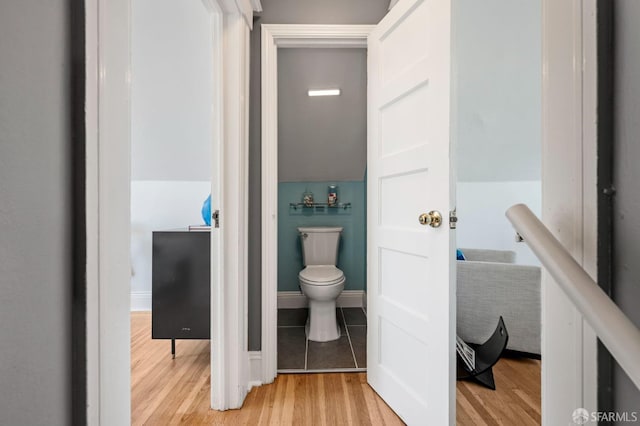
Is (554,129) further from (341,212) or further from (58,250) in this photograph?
(341,212)

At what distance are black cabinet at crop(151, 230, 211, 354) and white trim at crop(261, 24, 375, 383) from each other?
0.36 metres

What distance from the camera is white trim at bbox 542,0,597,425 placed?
50 centimetres

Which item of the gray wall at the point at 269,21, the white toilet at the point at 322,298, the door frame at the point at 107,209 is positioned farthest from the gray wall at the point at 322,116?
the door frame at the point at 107,209

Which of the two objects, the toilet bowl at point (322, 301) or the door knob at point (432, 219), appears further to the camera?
the toilet bowl at point (322, 301)

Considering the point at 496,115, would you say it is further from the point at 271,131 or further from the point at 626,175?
the point at 626,175

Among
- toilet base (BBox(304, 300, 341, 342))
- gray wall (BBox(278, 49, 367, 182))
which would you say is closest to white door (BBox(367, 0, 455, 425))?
toilet base (BBox(304, 300, 341, 342))

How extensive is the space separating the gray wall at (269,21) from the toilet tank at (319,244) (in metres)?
1.14

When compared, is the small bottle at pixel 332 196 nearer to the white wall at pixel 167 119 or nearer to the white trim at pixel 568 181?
the white wall at pixel 167 119

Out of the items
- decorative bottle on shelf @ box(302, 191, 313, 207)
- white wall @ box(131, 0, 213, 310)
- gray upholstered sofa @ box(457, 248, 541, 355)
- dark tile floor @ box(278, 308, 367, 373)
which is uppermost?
white wall @ box(131, 0, 213, 310)

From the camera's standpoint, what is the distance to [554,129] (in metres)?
0.55

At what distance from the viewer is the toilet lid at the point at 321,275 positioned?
7.54 ft

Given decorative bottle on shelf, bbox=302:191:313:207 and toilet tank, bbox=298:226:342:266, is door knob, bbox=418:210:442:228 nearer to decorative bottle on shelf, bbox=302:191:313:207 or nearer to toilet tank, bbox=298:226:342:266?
toilet tank, bbox=298:226:342:266

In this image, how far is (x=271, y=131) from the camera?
1.76m

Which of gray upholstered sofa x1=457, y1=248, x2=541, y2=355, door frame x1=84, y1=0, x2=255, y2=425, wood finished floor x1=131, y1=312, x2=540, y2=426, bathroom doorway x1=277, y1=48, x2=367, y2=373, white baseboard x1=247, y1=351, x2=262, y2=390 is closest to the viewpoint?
door frame x1=84, y1=0, x2=255, y2=425
